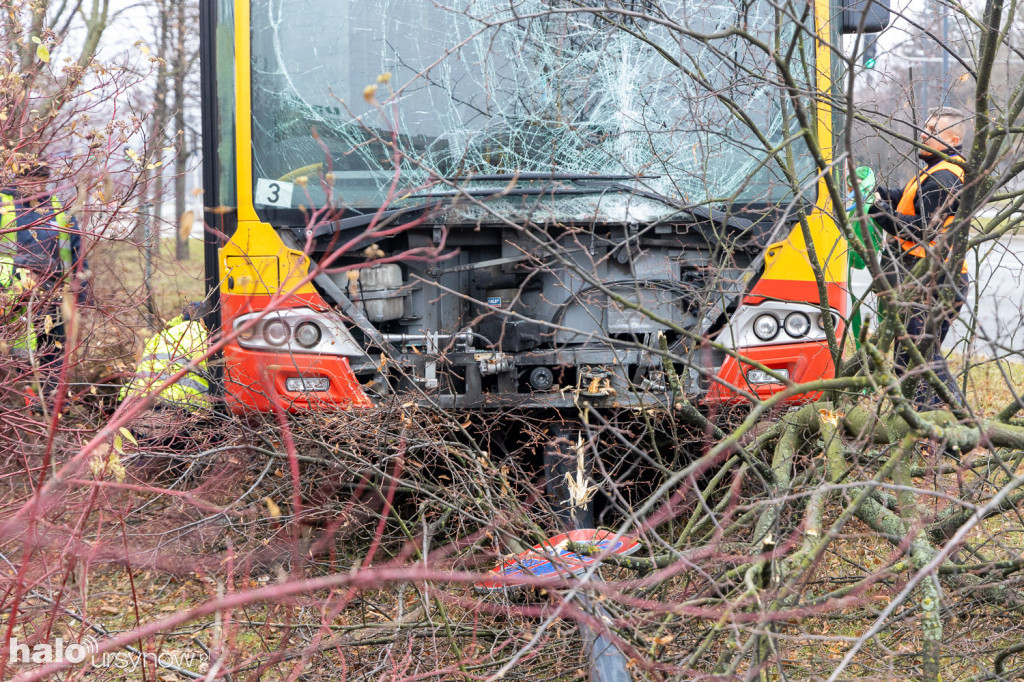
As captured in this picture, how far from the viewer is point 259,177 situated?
13.9ft

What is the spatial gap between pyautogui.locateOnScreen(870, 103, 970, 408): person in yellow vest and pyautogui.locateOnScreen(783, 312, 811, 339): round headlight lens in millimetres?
491

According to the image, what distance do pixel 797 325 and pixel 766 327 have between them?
0.51 ft

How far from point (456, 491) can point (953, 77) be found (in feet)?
9.14

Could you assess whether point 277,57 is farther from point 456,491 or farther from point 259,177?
point 456,491

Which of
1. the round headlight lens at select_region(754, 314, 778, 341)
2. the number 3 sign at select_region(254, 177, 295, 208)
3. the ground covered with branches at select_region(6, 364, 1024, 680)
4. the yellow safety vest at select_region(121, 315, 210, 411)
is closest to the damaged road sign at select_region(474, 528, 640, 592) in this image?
the ground covered with branches at select_region(6, 364, 1024, 680)

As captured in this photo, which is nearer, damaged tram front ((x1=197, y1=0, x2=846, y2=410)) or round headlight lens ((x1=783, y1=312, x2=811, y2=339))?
damaged tram front ((x1=197, y1=0, x2=846, y2=410))

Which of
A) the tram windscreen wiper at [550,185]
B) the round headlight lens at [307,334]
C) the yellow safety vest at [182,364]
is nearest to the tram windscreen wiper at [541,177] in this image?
the tram windscreen wiper at [550,185]

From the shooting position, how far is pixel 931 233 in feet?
9.82

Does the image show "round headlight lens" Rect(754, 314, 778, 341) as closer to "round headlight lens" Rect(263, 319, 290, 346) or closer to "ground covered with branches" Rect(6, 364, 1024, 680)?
"ground covered with branches" Rect(6, 364, 1024, 680)

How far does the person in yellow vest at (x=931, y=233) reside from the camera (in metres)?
2.55

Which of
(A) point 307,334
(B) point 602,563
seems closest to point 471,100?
(A) point 307,334

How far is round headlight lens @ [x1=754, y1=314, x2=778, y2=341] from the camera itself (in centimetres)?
428

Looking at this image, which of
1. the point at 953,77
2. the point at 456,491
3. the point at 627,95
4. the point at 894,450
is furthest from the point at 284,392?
the point at 953,77

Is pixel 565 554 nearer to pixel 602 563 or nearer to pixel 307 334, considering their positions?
pixel 602 563
